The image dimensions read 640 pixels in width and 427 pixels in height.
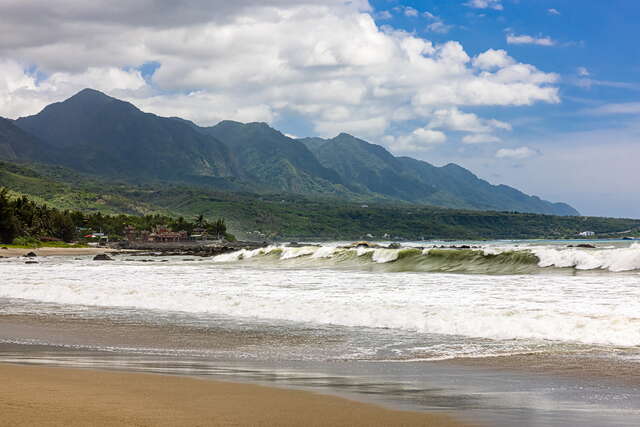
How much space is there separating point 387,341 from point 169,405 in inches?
303

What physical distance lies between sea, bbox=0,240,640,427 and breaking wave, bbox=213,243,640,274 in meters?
11.3

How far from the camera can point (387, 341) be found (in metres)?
15.0

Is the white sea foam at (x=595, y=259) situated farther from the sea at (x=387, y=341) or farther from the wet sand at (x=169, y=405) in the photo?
the wet sand at (x=169, y=405)

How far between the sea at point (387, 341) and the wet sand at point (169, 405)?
0.67 m

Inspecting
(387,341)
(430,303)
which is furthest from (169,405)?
(430,303)

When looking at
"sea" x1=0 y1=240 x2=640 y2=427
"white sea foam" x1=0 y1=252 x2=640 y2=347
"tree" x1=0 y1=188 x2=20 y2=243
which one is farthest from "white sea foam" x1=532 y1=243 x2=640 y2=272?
"tree" x1=0 y1=188 x2=20 y2=243

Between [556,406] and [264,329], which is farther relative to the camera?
[264,329]

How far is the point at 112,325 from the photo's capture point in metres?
18.2

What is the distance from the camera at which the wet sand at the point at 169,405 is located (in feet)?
24.4

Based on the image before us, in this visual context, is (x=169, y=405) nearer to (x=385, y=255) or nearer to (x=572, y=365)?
(x=572, y=365)

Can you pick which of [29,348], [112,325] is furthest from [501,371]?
[112,325]

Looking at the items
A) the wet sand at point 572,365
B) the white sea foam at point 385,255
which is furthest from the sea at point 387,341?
the white sea foam at point 385,255

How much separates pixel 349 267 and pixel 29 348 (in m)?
38.8

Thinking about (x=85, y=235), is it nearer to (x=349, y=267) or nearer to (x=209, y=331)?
(x=349, y=267)
